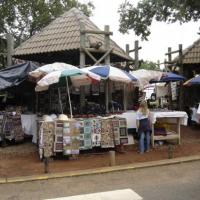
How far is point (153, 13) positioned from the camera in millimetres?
18781

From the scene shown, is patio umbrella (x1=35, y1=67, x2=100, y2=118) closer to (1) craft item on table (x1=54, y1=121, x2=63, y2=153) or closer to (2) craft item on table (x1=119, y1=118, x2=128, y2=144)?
(1) craft item on table (x1=54, y1=121, x2=63, y2=153)

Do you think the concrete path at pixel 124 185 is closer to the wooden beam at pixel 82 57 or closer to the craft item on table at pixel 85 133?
the craft item on table at pixel 85 133

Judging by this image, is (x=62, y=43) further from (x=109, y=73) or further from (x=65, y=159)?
(x=65, y=159)

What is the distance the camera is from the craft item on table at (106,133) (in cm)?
1231

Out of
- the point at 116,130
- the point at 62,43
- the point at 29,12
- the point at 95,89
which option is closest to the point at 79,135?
the point at 116,130

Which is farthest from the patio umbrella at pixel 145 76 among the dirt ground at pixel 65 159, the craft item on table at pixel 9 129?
the craft item on table at pixel 9 129

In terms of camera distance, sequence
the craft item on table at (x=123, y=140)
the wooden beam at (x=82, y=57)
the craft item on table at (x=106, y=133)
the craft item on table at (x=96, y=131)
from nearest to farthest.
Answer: the craft item on table at (x=96, y=131)
the craft item on table at (x=106, y=133)
the craft item on table at (x=123, y=140)
the wooden beam at (x=82, y=57)

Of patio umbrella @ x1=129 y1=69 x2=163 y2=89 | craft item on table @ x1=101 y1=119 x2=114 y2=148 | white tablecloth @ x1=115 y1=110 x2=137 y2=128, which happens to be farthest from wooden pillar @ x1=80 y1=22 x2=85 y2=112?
patio umbrella @ x1=129 y1=69 x2=163 y2=89

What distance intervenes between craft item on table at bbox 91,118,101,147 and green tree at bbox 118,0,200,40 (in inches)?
257

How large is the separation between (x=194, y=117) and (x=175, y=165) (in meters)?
8.28

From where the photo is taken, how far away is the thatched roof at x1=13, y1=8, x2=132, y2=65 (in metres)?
15.2

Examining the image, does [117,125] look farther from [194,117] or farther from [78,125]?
[194,117]

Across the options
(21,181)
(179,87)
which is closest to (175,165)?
(21,181)

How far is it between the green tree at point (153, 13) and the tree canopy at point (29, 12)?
1360 cm
